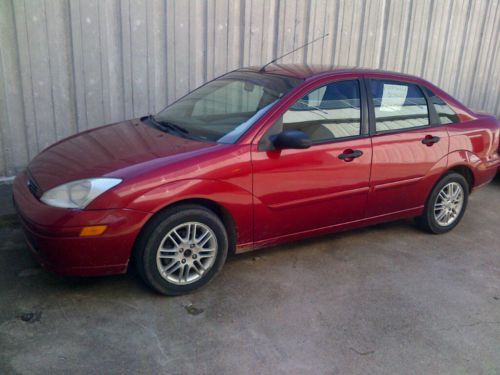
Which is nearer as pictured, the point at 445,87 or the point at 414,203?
the point at 414,203

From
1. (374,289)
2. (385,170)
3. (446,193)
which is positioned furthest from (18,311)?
(446,193)

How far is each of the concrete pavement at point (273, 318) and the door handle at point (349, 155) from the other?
0.89 meters

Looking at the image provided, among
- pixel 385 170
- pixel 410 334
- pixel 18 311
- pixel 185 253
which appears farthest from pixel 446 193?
pixel 18 311

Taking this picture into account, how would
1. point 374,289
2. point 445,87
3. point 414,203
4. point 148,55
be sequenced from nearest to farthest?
point 374,289
point 414,203
point 148,55
point 445,87

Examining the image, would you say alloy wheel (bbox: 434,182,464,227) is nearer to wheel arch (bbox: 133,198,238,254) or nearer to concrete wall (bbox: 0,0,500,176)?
wheel arch (bbox: 133,198,238,254)

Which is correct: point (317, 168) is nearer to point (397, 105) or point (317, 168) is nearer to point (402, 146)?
point (402, 146)

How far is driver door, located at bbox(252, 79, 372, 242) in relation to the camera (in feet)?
12.5

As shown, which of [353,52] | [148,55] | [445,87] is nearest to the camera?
[148,55]

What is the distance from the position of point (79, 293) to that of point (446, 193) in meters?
3.55

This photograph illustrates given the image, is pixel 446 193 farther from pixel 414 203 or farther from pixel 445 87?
pixel 445 87

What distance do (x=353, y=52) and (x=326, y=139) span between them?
13.3ft

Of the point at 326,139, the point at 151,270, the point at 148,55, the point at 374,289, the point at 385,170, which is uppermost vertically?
the point at 148,55

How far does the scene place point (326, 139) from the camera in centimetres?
409

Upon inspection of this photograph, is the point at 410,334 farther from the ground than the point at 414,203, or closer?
closer
